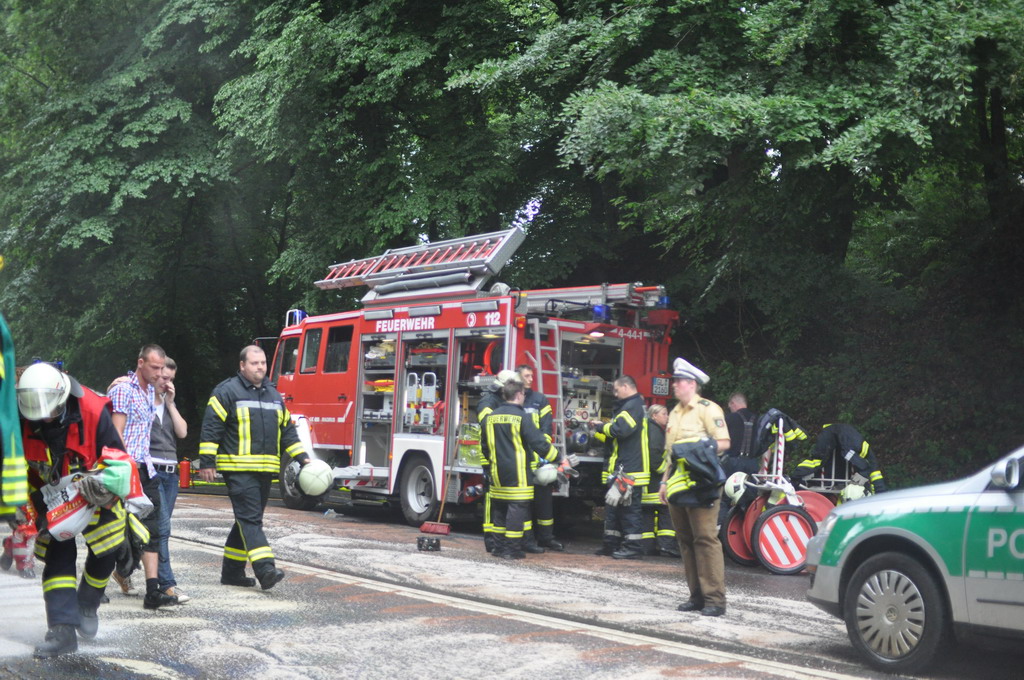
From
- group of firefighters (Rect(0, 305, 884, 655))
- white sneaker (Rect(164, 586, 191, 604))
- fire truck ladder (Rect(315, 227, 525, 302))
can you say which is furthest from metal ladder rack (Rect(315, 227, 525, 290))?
white sneaker (Rect(164, 586, 191, 604))

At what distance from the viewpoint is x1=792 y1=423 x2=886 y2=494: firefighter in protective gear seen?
35.8ft

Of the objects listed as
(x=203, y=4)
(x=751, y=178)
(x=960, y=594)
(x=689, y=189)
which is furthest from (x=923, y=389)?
(x=203, y=4)

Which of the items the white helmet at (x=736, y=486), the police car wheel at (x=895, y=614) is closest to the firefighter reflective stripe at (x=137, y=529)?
the police car wheel at (x=895, y=614)

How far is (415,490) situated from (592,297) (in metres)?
3.33

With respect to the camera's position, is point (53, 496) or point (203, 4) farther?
point (203, 4)

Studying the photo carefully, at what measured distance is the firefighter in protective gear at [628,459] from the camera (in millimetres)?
11133

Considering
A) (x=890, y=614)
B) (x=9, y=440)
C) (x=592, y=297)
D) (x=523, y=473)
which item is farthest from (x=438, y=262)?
(x=9, y=440)

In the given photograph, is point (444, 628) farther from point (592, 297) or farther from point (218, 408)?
point (592, 297)

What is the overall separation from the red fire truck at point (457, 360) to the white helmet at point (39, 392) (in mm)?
7358

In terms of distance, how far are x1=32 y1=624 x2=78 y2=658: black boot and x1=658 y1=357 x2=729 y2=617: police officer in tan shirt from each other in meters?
4.06

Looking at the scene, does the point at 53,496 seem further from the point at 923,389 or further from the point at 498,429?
the point at 923,389

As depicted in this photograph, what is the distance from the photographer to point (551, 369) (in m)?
12.6

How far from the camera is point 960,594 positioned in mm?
5867

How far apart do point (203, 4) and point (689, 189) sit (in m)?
11.4
